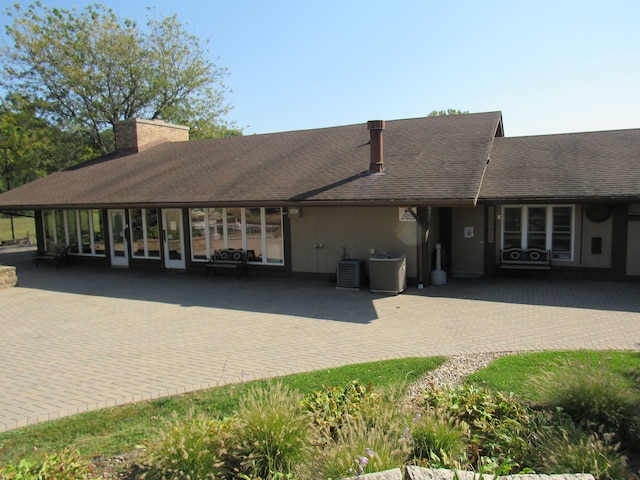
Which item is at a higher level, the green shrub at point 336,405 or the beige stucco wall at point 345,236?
the beige stucco wall at point 345,236

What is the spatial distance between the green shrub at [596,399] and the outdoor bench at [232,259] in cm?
1090

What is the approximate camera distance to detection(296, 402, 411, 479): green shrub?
11.7 feet

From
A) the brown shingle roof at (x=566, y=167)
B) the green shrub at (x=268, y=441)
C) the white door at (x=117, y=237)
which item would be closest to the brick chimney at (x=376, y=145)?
the brown shingle roof at (x=566, y=167)

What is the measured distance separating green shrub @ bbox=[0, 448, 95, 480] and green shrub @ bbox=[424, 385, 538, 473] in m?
3.10

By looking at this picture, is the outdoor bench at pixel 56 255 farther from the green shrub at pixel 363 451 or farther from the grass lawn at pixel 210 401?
the green shrub at pixel 363 451

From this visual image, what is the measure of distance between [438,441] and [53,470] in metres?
3.12

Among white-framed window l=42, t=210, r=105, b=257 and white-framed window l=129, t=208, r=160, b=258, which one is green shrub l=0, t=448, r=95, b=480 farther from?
white-framed window l=42, t=210, r=105, b=257

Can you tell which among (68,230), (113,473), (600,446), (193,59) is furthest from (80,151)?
(600,446)

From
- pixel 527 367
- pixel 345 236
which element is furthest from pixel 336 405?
pixel 345 236

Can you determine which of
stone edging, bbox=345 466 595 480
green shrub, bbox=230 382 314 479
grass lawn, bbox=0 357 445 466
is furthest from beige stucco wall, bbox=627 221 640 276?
green shrub, bbox=230 382 314 479

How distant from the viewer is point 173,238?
16297 mm

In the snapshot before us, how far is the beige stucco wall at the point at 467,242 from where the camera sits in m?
14.0

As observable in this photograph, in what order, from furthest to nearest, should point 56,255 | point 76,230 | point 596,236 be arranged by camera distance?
point 76,230
point 56,255
point 596,236

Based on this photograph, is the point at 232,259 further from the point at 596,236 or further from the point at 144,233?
the point at 596,236
